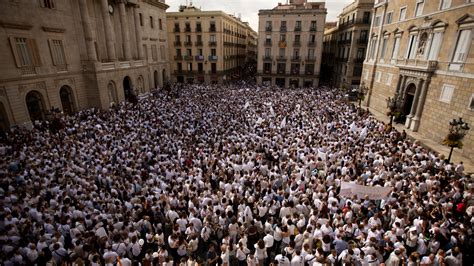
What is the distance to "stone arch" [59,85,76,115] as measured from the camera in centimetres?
2271

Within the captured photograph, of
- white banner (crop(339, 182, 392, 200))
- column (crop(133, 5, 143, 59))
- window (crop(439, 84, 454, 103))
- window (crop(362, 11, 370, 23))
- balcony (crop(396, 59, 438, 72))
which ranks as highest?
window (crop(362, 11, 370, 23))

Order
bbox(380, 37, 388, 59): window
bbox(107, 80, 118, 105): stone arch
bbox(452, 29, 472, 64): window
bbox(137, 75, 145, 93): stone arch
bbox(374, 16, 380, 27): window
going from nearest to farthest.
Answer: bbox(452, 29, 472, 64): window → bbox(380, 37, 388, 59): window → bbox(107, 80, 118, 105): stone arch → bbox(374, 16, 380, 27): window → bbox(137, 75, 145, 93): stone arch

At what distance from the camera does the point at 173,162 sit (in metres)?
13.1

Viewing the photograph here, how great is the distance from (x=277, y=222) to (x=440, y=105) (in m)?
17.2

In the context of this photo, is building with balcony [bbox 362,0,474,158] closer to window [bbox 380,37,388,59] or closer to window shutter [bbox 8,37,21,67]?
window [bbox 380,37,388,59]

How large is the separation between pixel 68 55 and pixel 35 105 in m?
5.50

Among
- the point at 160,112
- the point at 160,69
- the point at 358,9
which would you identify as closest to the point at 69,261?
the point at 160,112

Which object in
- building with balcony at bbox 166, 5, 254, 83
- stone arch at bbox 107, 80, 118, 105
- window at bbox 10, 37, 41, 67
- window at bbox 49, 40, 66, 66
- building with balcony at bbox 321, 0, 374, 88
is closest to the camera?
window at bbox 10, 37, 41, 67

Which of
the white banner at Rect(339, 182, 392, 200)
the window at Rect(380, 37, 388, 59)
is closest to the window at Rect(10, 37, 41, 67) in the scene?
the white banner at Rect(339, 182, 392, 200)

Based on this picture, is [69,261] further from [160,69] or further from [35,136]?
[160,69]

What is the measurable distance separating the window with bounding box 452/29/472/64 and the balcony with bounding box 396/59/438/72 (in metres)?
1.61

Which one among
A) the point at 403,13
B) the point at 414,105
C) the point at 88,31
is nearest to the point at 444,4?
the point at 403,13

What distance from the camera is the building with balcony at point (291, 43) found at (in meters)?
42.6

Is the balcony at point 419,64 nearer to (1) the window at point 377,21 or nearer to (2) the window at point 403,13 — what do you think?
(2) the window at point 403,13
